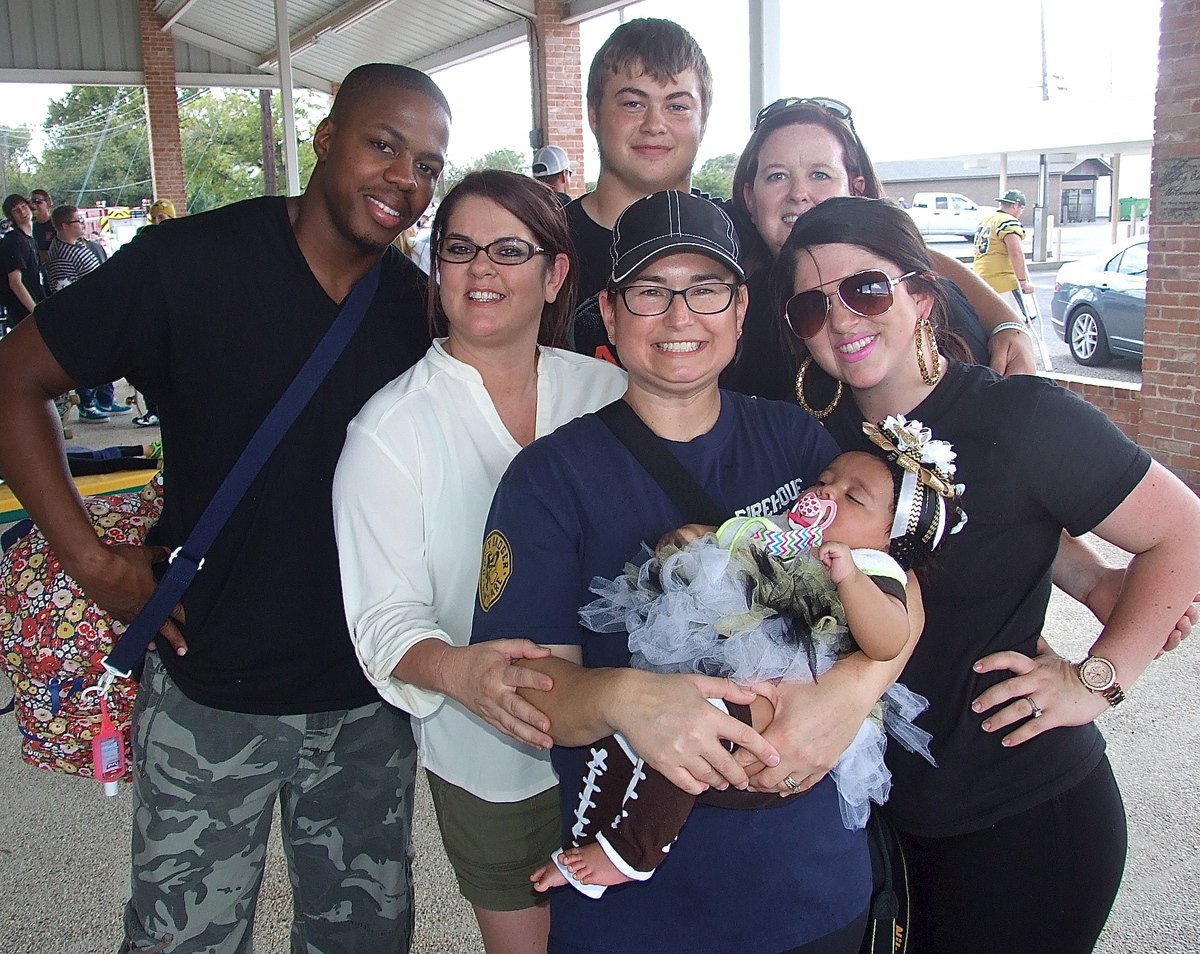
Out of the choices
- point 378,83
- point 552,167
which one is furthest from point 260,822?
point 552,167

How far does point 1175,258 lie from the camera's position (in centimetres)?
687

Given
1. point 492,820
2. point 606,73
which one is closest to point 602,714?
point 492,820

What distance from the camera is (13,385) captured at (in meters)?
1.93

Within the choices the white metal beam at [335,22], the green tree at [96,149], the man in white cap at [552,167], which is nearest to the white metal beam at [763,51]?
the man in white cap at [552,167]

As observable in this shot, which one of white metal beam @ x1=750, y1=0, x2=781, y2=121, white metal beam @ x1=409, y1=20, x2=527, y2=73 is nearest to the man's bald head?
white metal beam @ x1=750, y1=0, x2=781, y2=121

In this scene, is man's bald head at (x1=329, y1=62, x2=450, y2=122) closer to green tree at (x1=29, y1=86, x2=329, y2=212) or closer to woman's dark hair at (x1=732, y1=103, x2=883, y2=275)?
woman's dark hair at (x1=732, y1=103, x2=883, y2=275)

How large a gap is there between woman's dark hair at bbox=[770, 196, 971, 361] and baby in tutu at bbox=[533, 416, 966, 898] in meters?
0.42

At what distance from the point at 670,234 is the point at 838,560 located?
0.71 m

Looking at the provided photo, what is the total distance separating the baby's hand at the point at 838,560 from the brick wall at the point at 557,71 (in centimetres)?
1254

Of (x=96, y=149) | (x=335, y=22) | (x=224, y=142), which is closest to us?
(x=335, y=22)

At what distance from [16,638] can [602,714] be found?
1474 mm

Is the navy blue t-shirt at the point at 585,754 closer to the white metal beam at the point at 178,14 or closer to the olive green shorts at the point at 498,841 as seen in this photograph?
the olive green shorts at the point at 498,841

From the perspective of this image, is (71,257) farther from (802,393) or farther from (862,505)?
(862,505)

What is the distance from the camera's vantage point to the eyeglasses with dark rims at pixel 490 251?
6.40ft
